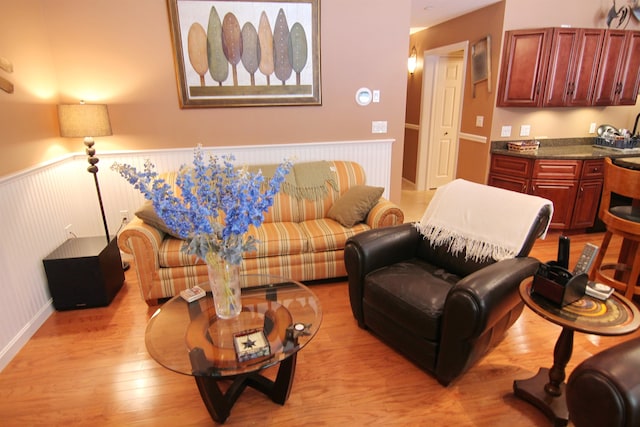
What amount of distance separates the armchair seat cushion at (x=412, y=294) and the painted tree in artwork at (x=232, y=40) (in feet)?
7.72

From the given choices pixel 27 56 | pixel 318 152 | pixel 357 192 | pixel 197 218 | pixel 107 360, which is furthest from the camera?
pixel 318 152

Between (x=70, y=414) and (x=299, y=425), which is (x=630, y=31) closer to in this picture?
(x=299, y=425)

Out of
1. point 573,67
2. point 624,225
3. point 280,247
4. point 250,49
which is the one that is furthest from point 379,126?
point 624,225

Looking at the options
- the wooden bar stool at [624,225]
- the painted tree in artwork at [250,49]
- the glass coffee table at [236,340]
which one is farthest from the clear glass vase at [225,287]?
the wooden bar stool at [624,225]

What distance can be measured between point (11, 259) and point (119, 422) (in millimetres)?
1341

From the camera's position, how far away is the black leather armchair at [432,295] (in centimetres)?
179

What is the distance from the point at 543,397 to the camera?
182 centimetres

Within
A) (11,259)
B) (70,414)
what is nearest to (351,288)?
(70,414)

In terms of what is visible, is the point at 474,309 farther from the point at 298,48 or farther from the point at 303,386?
the point at 298,48

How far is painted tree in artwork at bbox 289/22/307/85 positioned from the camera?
3.45 m

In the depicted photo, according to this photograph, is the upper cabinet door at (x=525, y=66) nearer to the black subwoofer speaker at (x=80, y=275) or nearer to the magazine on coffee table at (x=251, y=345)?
the magazine on coffee table at (x=251, y=345)

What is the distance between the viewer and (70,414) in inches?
73.4

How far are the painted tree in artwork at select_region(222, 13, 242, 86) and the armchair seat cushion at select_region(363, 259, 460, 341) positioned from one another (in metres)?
2.35

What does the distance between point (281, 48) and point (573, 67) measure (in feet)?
10.1
